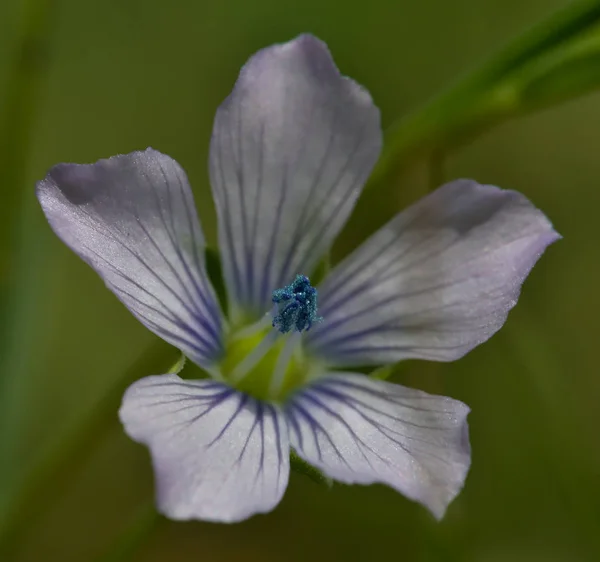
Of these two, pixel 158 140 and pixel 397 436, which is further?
pixel 158 140

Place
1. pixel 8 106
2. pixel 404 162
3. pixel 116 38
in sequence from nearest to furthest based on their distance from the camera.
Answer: pixel 404 162, pixel 8 106, pixel 116 38

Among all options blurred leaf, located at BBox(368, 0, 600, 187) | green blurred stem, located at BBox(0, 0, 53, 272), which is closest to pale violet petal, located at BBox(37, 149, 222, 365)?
blurred leaf, located at BBox(368, 0, 600, 187)

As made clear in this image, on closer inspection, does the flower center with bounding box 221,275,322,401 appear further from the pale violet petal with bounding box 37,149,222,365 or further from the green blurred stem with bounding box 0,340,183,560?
the green blurred stem with bounding box 0,340,183,560

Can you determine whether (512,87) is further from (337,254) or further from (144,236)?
(337,254)

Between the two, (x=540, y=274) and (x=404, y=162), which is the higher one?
(x=404, y=162)

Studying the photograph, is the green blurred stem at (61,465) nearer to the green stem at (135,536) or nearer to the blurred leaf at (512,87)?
the green stem at (135,536)

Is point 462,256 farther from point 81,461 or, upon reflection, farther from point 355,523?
point 355,523

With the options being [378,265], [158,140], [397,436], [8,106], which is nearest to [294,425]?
[397,436]

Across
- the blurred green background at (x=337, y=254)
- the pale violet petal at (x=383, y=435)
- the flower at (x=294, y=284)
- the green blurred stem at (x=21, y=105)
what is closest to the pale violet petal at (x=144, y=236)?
the flower at (x=294, y=284)
